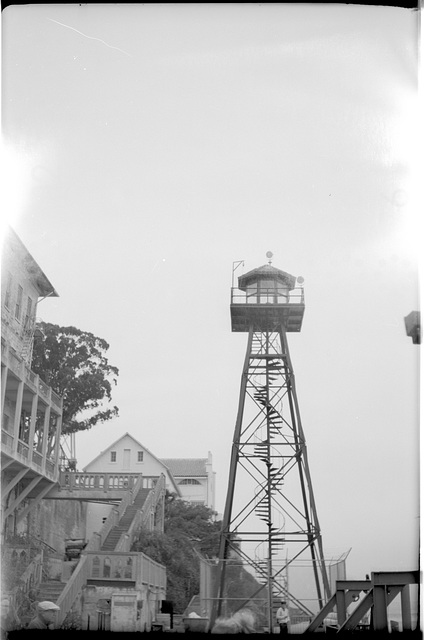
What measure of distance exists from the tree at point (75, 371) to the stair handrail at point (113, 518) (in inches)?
61.6

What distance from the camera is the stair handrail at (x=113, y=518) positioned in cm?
1392

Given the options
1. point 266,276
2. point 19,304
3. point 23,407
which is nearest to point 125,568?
point 23,407

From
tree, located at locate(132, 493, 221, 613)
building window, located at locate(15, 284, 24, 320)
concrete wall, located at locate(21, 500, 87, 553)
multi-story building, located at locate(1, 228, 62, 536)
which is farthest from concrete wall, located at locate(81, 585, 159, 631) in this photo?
building window, located at locate(15, 284, 24, 320)

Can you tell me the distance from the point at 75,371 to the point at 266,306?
460 centimetres

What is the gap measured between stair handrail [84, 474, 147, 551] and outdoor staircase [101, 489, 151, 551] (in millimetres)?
62

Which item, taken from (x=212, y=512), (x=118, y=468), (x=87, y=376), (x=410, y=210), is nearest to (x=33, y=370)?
(x=87, y=376)

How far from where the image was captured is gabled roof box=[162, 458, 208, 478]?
45.2 ft

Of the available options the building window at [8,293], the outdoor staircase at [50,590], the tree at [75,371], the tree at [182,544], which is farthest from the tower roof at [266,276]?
the outdoor staircase at [50,590]

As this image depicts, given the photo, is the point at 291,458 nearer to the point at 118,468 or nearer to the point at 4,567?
the point at 118,468

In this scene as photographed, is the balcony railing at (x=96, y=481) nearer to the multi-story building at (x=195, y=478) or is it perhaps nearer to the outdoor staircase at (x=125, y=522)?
the outdoor staircase at (x=125, y=522)

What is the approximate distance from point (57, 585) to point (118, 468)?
2663 millimetres

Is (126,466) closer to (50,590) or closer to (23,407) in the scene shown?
(23,407)

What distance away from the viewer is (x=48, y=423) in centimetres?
1550

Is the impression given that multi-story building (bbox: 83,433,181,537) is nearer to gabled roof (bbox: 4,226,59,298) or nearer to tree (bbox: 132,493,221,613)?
tree (bbox: 132,493,221,613)
